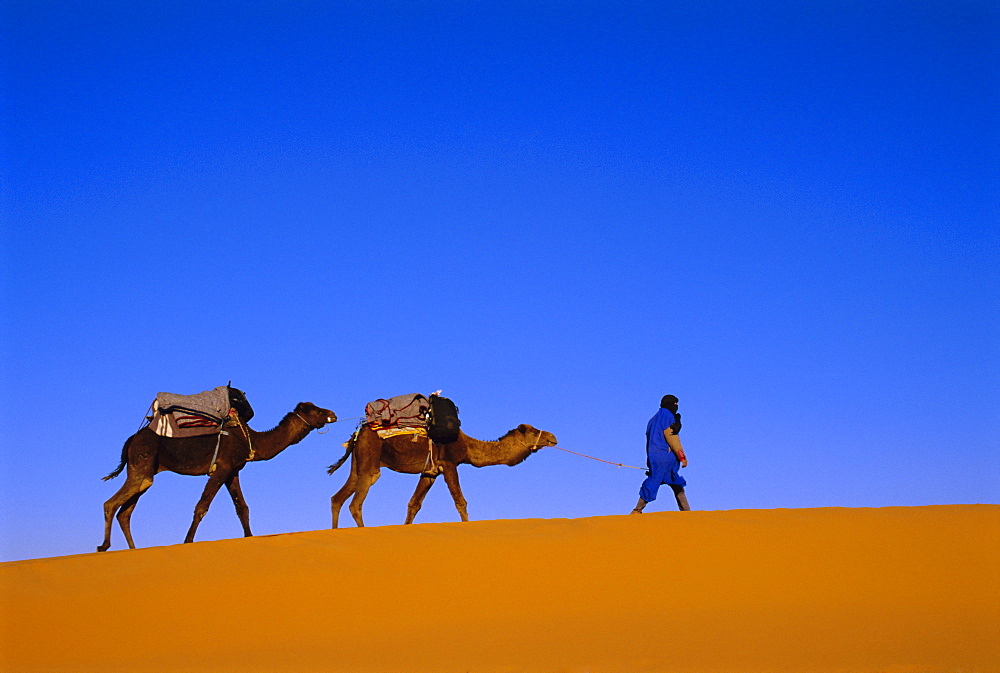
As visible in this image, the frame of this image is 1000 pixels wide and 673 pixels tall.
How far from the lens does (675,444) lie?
590 inches

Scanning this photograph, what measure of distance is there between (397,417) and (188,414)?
10.8 feet

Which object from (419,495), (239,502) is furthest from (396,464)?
(239,502)

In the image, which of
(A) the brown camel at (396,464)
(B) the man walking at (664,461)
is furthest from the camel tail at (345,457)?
(B) the man walking at (664,461)

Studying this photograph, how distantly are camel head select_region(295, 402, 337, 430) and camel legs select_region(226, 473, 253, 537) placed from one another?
191cm

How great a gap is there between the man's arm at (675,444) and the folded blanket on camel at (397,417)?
4.38m

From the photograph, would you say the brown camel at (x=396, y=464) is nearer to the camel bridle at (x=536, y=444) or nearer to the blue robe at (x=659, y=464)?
the camel bridle at (x=536, y=444)

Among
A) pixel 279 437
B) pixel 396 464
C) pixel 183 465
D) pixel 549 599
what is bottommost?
pixel 549 599

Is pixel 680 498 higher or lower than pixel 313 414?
lower

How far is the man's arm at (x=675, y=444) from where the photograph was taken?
15.0m

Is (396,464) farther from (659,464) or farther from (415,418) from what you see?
(659,464)

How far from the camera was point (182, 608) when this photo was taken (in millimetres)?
10781

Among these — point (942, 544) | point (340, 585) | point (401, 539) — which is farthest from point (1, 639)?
point (942, 544)

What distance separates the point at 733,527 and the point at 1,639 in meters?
7.57

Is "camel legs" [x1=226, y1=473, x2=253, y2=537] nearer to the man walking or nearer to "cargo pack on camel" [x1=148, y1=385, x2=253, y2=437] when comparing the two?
"cargo pack on camel" [x1=148, y1=385, x2=253, y2=437]
